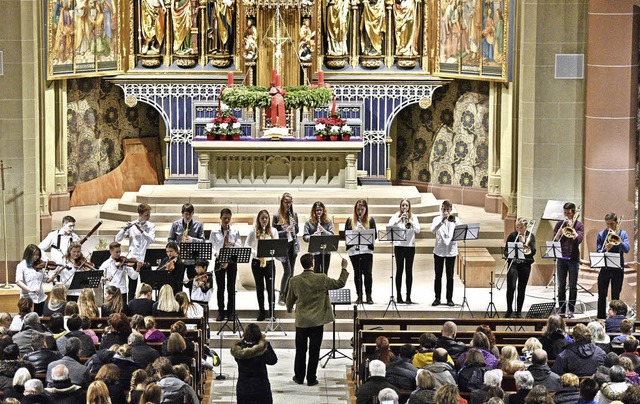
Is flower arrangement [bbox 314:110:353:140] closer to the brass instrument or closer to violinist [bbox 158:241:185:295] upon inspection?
violinist [bbox 158:241:185:295]

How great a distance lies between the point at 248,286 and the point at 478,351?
798cm

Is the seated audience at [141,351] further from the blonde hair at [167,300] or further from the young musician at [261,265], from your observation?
the young musician at [261,265]

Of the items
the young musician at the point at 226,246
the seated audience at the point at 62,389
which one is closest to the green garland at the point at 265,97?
the young musician at the point at 226,246

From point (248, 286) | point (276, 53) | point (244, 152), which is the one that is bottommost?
point (248, 286)

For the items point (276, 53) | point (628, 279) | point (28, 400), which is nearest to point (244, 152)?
point (276, 53)

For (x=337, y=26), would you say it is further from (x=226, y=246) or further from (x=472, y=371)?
(x=472, y=371)

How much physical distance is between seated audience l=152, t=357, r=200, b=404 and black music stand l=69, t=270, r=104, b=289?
449cm

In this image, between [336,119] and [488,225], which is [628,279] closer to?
[488,225]

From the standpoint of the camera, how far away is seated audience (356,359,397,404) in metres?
13.9

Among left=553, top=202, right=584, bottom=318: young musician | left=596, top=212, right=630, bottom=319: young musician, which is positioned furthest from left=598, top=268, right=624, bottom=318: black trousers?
left=553, top=202, right=584, bottom=318: young musician

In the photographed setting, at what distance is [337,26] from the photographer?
27891 mm

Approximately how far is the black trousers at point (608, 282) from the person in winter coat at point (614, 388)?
6.61m

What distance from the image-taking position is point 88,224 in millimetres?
24938

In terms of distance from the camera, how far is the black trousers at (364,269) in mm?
20359
